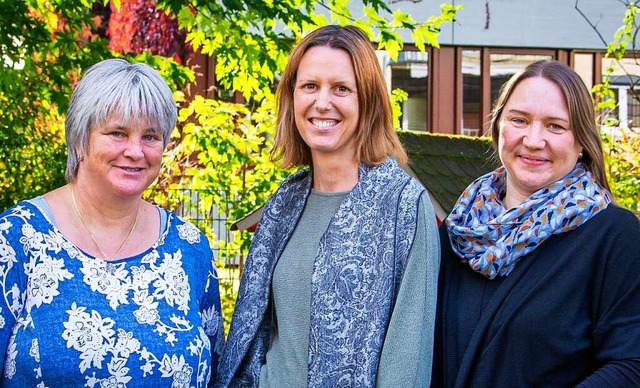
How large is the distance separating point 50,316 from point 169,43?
8679mm

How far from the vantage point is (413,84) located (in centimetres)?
1532

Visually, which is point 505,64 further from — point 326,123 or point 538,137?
point 538,137

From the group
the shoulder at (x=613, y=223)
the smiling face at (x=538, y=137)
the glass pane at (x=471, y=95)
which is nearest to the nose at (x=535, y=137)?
the smiling face at (x=538, y=137)

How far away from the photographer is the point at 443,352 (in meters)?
3.09

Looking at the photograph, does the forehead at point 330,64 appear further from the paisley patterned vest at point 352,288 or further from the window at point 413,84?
the window at point 413,84

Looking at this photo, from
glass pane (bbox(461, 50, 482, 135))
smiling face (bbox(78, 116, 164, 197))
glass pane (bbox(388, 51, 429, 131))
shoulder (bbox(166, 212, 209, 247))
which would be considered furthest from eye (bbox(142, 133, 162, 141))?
glass pane (bbox(461, 50, 482, 135))

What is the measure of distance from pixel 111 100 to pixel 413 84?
12568 millimetres

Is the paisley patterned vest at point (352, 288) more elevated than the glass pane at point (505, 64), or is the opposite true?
the glass pane at point (505, 64)

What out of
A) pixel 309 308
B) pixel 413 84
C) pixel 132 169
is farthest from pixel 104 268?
pixel 413 84

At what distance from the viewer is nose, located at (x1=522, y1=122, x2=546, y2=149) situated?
298 cm

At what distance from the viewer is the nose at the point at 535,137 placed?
117 inches

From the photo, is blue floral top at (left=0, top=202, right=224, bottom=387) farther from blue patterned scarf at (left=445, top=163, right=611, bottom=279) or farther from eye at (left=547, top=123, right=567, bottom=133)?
eye at (left=547, top=123, right=567, bottom=133)

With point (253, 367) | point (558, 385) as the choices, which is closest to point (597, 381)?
point (558, 385)

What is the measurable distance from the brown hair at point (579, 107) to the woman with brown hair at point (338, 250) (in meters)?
0.52
